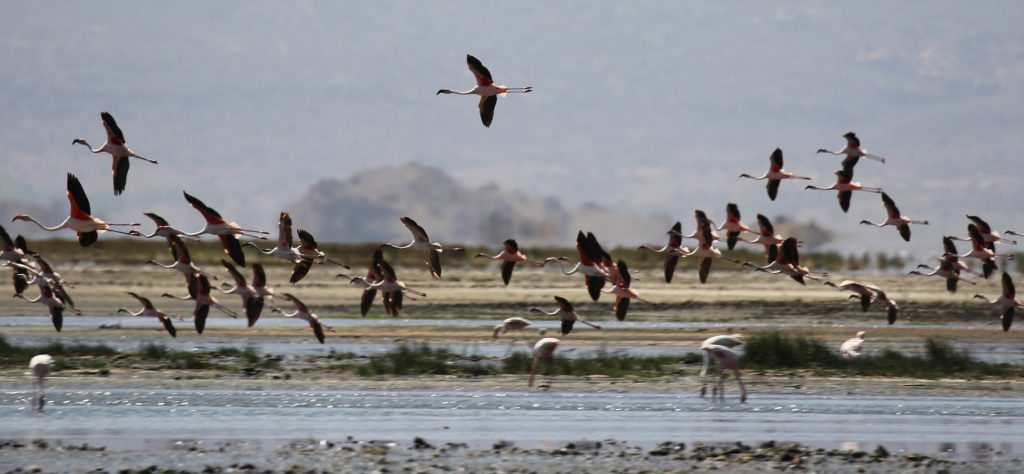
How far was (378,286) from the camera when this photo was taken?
87.2ft

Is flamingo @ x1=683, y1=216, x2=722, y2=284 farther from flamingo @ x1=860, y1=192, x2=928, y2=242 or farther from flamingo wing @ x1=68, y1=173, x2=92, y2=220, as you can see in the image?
flamingo wing @ x1=68, y1=173, x2=92, y2=220

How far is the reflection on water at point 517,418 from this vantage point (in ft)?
61.6

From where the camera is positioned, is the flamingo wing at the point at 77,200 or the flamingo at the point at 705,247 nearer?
the flamingo wing at the point at 77,200

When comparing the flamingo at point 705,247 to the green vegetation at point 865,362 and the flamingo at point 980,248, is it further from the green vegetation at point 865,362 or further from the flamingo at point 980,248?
the flamingo at point 980,248

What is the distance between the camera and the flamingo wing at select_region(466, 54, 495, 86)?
23.5m

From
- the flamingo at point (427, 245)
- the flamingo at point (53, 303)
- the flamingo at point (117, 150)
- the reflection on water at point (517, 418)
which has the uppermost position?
the flamingo at point (117, 150)

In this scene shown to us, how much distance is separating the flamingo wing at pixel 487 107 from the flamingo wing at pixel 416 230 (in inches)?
99.4

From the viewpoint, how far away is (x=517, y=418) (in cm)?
2069

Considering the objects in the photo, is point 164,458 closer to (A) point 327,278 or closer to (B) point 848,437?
(B) point 848,437

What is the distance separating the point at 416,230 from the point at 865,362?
8.12 meters

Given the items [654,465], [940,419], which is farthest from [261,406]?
[940,419]

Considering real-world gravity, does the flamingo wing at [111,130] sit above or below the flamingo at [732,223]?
above

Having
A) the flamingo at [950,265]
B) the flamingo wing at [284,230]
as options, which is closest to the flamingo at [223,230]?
the flamingo wing at [284,230]

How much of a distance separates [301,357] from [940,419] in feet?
41.7
